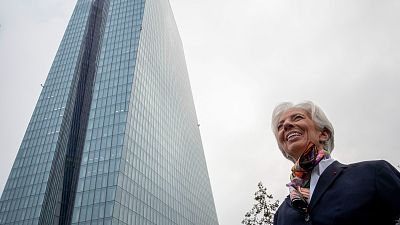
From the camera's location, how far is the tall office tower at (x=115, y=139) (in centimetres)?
5356

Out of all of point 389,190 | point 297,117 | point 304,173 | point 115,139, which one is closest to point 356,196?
point 389,190

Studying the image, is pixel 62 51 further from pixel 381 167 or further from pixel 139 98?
pixel 381 167

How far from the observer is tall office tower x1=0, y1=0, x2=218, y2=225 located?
5356 centimetres

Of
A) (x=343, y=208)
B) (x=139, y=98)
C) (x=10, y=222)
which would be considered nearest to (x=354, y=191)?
(x=343, y=208)

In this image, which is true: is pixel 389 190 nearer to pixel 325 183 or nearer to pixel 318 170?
pixel 325 183

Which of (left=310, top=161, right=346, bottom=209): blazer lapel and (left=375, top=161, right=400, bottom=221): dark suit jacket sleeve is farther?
(left=310, top=161, right=346, bottom=209): blazer lapel

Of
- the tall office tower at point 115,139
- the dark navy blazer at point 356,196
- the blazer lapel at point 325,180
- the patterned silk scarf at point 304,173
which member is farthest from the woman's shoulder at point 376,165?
the tall office tower at point 115,139

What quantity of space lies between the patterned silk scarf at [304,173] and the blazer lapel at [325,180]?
0.10m

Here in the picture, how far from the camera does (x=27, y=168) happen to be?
6912cm

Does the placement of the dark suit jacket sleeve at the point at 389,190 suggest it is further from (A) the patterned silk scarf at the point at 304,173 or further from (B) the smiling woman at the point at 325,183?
(A) the patterned silk scarf at the point at 304,173

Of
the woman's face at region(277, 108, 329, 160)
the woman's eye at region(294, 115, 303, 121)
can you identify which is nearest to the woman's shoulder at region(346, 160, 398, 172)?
the woman's face at region(277, 108, 329, 160)

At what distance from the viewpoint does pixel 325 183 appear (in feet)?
7.60

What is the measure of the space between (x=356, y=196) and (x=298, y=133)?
2.96 feet

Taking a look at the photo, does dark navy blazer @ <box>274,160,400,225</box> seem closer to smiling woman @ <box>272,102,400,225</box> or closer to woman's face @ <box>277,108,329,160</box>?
smiling woman @ <box>272,102,400,225</box>
